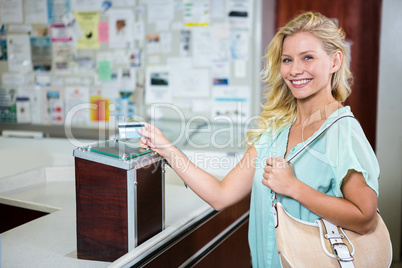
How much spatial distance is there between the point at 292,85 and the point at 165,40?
214 cm

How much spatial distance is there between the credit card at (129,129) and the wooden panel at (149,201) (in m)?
0.11

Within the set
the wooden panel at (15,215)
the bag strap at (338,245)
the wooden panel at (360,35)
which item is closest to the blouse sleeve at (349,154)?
the bag strap at (338,245)

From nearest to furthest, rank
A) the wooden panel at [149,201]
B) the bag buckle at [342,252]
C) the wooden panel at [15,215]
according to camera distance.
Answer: the bag buckle at [342,252] → the wooden panel at [149,201] → the wooden panel at [15,215]

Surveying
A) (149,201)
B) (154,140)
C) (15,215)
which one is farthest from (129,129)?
(15,215)

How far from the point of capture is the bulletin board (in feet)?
10.2

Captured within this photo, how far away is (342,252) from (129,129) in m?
0.70

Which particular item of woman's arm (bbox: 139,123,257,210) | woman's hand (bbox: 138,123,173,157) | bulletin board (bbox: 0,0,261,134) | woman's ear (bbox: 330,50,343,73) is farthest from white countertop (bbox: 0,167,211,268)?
bulletin board (bbox: 0,0,261,134)

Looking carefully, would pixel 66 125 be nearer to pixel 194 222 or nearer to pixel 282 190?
pixel 194 222

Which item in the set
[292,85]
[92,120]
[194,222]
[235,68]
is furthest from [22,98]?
[292,85]

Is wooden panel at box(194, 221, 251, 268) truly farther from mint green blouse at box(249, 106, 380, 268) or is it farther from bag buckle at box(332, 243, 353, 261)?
bag buckle at box(332, 243, 353, 261)

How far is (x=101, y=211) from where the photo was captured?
1.22 metres

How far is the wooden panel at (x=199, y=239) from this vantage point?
1321 millimetres

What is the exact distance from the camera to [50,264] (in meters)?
1.22

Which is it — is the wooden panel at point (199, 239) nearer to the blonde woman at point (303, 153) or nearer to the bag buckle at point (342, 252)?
the blonde woman at point (303, 153)
